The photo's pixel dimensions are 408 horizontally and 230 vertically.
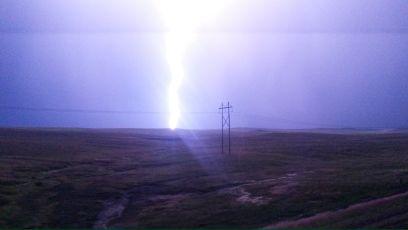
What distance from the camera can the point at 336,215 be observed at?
3288 centimetres

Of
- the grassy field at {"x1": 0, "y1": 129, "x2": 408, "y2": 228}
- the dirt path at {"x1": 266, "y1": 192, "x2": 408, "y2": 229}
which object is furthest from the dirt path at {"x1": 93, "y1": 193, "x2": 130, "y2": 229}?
the dirt path at {"x1": 266, "y1": 192, "x2": 408, "y2": 229}

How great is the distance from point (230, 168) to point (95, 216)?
32.8 meters

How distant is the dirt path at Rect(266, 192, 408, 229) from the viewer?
29953mm

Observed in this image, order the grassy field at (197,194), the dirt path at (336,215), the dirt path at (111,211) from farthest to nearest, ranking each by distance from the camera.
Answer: the dirt path at (111,211)
the grassy field at (197,194)
the dirt path at (336,215)

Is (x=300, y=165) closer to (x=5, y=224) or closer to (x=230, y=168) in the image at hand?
(x=230, y=168)

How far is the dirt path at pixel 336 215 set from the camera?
30.0 metres

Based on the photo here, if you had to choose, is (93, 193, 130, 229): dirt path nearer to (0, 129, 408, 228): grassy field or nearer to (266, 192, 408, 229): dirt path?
(0, 129, 408, 228): grassy field

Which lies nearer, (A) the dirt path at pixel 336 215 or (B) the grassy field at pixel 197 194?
(A) the dirt path at pixel 336 215

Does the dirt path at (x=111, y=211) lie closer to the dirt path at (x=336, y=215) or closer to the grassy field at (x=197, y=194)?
the grassy field at (x=197, y=194)

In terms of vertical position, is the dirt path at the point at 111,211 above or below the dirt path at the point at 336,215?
below

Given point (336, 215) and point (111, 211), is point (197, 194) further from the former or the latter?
point (336, 215)

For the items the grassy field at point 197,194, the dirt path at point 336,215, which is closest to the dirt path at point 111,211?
the grassy field at point 197,194

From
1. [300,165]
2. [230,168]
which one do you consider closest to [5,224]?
[230,168]

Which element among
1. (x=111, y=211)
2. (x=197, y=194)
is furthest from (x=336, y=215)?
(x=197, y=194)
